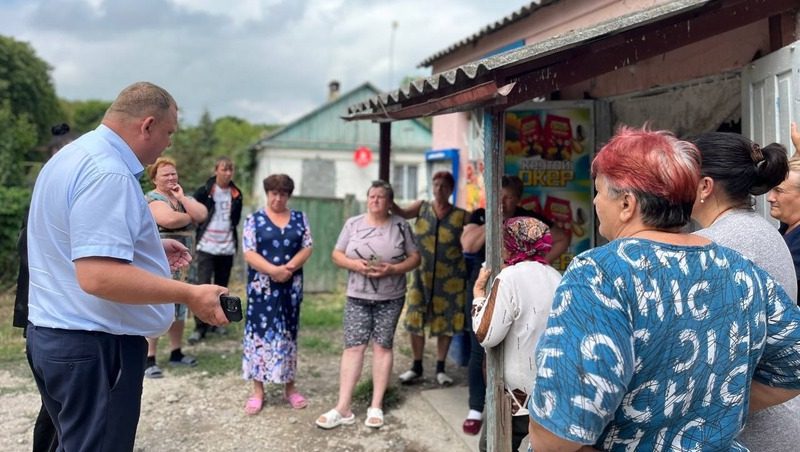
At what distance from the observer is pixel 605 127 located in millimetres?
4934

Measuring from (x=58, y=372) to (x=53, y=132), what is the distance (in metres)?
3.12

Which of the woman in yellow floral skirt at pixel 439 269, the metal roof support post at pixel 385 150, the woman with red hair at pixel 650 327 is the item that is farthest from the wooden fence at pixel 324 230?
the woman with red hair at pixel 650 327

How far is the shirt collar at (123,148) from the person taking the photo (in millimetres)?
2176

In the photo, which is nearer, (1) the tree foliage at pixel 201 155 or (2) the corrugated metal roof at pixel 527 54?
(2) the corrugated metal roof at pixel 527 54

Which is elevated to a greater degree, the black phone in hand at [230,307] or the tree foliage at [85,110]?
the tree foliage at [85,110]

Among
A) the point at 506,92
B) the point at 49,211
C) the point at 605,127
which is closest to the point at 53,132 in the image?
the point at 49,211

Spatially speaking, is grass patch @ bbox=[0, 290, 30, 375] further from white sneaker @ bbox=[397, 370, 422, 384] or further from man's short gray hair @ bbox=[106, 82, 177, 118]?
man's short gray hair @ bbox=[106, 82, 177, 118]

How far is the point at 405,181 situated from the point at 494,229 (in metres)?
23.5

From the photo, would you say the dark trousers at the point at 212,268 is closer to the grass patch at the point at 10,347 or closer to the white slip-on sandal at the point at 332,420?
the grass patch at the point at 10,347

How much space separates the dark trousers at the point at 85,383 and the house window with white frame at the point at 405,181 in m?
24.0

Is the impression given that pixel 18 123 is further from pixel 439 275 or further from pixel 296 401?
pixel 439 275

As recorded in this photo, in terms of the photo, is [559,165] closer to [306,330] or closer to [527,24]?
[527,24]

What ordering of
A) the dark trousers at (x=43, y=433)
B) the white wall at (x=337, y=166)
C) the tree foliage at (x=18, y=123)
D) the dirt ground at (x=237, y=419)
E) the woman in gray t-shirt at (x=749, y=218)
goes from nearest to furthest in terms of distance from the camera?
the woman in gray t-shirt at (x=749, y=218) < the dark trousers at (x=43, y=433) < the dirt ground at (x=237, y=419) < the tree foliage at (x=18, y=123) < the white wall at (x=337, y=166)

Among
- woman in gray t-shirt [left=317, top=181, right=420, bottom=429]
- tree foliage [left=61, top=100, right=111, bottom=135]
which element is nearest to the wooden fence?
woman in gray t-shirt [left=317, top=181, right=420, bottom=429]
